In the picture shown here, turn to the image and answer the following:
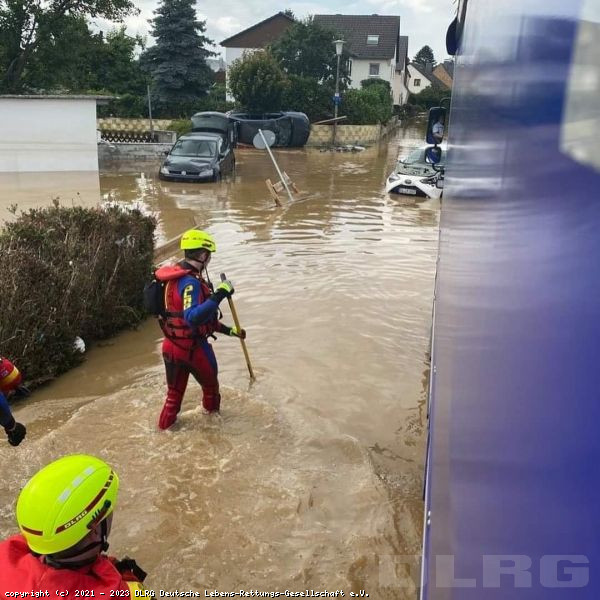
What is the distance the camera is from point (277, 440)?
5996 millimetres

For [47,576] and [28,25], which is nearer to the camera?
[47,576]

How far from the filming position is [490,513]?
1.23m

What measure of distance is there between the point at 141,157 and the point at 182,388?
2133cm

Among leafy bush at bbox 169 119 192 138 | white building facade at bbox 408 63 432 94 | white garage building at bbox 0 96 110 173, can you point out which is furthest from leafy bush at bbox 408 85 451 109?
white garage building at bbox 0 96 110 173

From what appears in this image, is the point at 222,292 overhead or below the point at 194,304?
overhead

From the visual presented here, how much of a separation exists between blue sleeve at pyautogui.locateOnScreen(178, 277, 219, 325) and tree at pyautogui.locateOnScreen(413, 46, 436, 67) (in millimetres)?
113614

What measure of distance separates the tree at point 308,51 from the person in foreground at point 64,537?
137 feet

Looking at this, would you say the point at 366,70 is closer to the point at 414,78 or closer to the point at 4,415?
the point at 414,78

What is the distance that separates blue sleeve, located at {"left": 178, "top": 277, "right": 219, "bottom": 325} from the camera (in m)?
5.08

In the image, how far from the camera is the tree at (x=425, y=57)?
110000 mm

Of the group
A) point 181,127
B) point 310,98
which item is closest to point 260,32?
point 310,98

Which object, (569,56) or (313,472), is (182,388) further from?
(569,56)

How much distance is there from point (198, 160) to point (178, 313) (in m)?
16.9

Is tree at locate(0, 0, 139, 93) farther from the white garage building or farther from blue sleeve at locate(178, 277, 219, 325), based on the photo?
blue sleeve at locate(178, 277, 219, 325)
